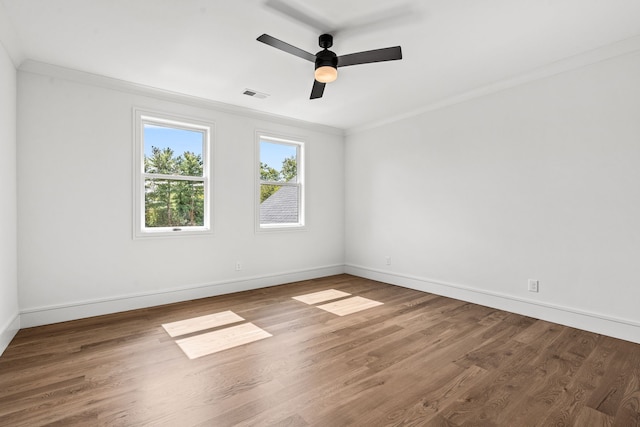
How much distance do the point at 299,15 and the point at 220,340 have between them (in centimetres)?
283

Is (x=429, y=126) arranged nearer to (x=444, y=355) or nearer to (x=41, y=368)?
(x=444, y=355)

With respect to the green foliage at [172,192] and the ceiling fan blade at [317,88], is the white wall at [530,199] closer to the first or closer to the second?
the ceiling fan blade at [317,88]

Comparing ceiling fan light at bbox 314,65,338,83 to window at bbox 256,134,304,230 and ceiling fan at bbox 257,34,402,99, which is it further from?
window at bbox 256,134,304,230

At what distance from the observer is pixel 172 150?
416cm

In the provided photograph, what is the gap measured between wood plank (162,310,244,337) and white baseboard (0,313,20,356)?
3.93 ft

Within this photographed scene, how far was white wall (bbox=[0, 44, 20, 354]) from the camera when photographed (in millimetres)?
2668

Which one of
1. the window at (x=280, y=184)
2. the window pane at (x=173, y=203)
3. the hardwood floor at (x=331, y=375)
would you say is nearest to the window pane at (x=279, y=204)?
the window at (x=280, y=184)

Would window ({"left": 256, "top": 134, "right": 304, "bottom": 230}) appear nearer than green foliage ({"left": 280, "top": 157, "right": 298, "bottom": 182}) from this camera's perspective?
Yes

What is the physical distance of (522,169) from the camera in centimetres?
357

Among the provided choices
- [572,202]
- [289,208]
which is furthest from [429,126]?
[289,208]

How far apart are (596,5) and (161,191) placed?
4.58 m

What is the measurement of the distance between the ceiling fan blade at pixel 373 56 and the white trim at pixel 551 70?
192 cm

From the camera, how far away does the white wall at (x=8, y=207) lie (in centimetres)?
267

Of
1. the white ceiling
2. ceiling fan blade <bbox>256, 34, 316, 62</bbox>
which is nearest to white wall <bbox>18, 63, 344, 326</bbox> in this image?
the white ceiling
